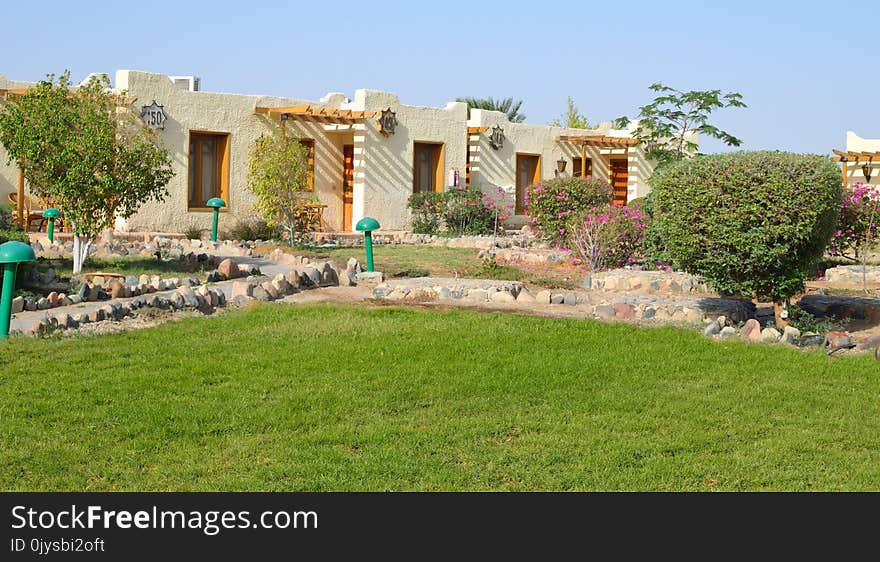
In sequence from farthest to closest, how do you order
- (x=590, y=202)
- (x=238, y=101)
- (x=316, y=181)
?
(x=316, y=181) < (x=238, y=101) < (x=590, y=202)

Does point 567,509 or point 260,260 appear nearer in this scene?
point 567,509

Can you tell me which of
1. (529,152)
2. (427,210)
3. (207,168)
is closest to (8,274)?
(207,168)

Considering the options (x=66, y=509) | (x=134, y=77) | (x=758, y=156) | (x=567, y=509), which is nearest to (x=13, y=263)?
(x=66, y=509)

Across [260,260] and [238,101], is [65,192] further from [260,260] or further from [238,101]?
[238,101]

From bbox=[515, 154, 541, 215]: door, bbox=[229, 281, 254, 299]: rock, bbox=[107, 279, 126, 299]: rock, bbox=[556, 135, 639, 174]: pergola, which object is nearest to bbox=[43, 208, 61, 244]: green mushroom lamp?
bbox=[107, 279, 126, 299]: rock

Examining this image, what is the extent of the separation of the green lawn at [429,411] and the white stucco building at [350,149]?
36.4 feet

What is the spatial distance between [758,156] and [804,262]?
109 centimetres

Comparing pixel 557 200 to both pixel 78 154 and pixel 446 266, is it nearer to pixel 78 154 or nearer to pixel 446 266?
pixel 446 266

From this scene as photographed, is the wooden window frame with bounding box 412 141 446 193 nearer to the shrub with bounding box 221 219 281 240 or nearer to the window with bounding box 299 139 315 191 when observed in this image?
the window with bounding box 299 139 315 191

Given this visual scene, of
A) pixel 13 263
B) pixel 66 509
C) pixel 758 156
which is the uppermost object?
pixel 758 156

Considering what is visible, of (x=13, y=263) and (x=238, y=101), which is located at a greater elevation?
(x=238, y=101)

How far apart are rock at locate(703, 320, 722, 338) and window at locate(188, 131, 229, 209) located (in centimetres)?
1415

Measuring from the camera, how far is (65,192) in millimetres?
13242

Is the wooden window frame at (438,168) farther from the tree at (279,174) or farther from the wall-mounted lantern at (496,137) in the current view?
the tree at (279,174)
